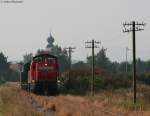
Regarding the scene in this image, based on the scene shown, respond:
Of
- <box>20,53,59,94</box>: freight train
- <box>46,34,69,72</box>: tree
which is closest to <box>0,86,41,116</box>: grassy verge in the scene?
<box>20,53,59,94</box>: freight train

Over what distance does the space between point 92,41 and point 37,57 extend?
16317 mm

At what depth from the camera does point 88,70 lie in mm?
74625

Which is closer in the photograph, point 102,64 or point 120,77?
point 120,77

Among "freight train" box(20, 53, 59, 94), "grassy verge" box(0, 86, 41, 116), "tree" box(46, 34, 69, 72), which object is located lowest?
"grassy verge" box(0, 86, 41, 116)

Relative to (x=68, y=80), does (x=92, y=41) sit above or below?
above

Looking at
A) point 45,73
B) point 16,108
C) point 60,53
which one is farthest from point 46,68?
point 60,53

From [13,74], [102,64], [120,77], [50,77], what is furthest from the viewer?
[13,74]

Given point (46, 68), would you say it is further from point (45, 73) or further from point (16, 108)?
point (16, 108)

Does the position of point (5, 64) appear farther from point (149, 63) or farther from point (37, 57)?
point (37, 57)

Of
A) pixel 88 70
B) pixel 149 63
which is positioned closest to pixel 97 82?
pixel 88 70

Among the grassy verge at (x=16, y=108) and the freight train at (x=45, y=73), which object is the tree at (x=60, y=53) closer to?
the freight train at (x=45, y=73)

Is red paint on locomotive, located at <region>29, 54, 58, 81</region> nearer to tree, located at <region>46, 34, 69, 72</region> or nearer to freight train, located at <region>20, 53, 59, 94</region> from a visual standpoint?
freight train, located at <region>20, 53, 59, 94</region>

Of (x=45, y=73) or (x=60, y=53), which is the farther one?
(x=60, y=53)

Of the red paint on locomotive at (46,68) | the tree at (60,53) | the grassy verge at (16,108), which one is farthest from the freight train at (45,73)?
the tree at (60,53)
